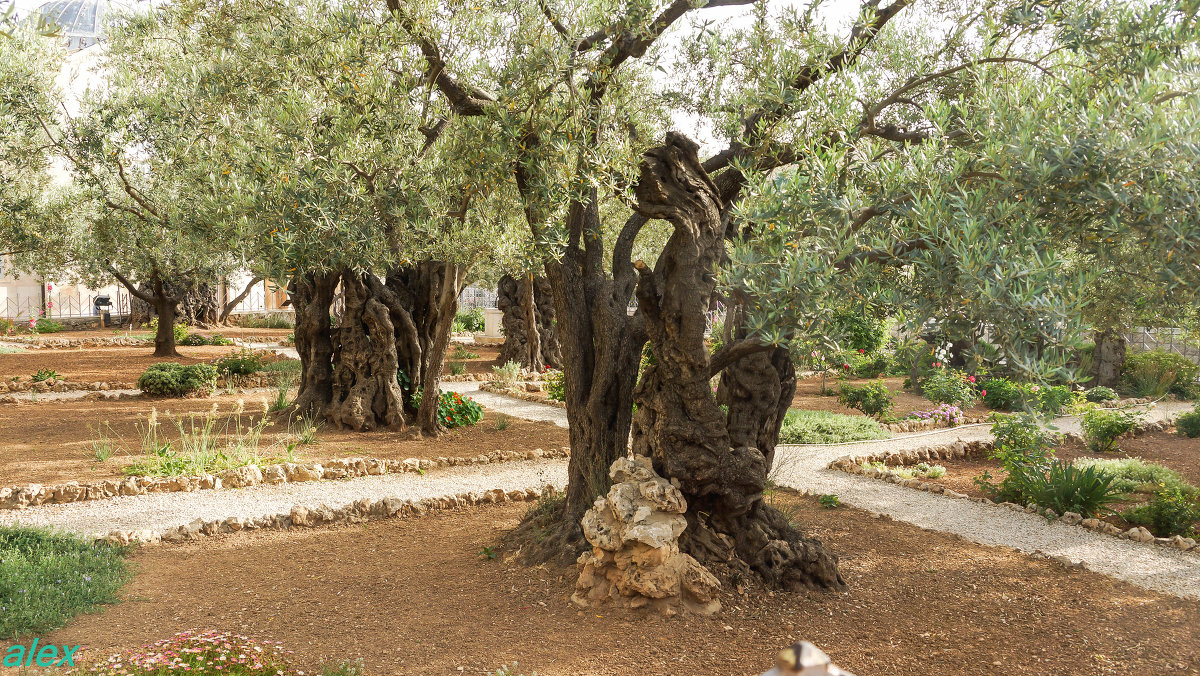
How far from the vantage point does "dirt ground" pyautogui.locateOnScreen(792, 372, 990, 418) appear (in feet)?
47.1

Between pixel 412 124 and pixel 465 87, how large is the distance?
27.4 inches

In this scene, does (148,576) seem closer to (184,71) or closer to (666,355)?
(666,355)

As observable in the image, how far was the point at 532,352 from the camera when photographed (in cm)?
1933

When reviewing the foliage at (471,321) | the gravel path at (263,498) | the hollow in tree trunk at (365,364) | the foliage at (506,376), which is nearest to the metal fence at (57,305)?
the foliage at (471,321)

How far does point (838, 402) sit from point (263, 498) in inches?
421

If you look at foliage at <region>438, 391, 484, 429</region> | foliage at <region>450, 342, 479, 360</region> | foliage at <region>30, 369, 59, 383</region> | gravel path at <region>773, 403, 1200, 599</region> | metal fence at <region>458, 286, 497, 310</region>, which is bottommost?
gravel path at <region>773, 403, 1200, 599</region>

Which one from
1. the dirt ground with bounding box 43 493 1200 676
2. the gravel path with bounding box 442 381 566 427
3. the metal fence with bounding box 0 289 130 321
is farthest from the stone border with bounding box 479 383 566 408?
the metal fence with bounding box 0 289 130 321

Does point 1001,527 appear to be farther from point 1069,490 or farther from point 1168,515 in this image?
point 1168,515

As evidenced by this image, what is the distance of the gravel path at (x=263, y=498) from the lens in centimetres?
699

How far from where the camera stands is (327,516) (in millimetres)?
7270

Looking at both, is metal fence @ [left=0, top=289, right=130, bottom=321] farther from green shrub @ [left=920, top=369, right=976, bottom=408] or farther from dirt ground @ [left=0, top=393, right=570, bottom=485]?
green shrub @ [left=920, top=369, right=976, bottom=408]

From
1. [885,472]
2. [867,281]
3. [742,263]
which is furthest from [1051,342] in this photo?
[885,472]

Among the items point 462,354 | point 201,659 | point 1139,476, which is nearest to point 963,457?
point 1139,476

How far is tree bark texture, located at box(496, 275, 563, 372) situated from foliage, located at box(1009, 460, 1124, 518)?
1247 cm
